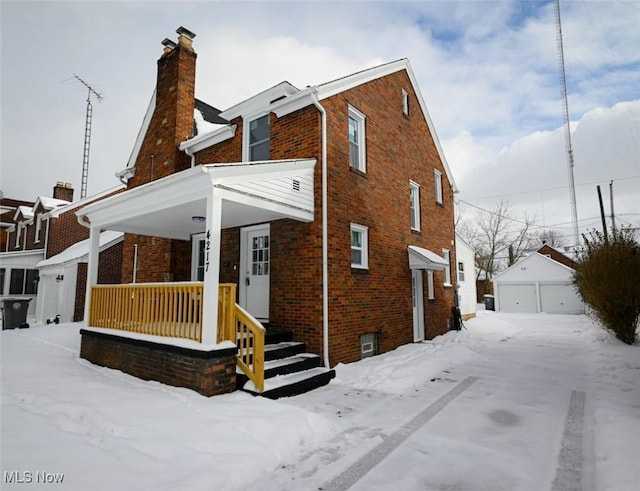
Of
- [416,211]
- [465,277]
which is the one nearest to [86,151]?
[416,211]

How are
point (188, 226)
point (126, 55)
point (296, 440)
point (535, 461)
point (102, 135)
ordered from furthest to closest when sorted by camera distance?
1. point (102, 135)
2. point (126, 55)
3. point (188, 226)
4. point (296, 440)
5. point (535, 461)

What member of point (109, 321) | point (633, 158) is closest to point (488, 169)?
point (633, 158)

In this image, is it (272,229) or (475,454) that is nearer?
(475,454)

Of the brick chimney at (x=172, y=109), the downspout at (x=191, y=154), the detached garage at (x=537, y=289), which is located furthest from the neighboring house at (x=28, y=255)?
the detached garage at (x=537, y=289)

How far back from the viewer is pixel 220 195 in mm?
5453

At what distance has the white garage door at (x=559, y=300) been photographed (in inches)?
899

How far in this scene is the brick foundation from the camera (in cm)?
507

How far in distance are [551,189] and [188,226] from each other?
32361 mm

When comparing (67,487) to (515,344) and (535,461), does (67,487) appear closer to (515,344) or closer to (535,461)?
(535,461)

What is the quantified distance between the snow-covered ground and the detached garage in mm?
19203

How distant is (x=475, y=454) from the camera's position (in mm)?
3631

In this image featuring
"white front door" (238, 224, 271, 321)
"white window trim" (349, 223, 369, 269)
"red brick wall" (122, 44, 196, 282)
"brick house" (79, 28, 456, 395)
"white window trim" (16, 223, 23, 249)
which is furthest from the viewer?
"white window trim" (16, 223, 23, 249)

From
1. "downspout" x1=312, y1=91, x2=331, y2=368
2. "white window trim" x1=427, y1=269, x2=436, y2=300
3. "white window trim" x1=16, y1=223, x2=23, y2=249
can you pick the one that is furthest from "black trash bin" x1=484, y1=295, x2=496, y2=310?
"white window trim" x1=16, y1=223, x2=23, y2=249

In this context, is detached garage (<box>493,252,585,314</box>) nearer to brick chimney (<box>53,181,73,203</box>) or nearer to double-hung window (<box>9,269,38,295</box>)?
double-hung window (<box>9,269,38,295</box>)
